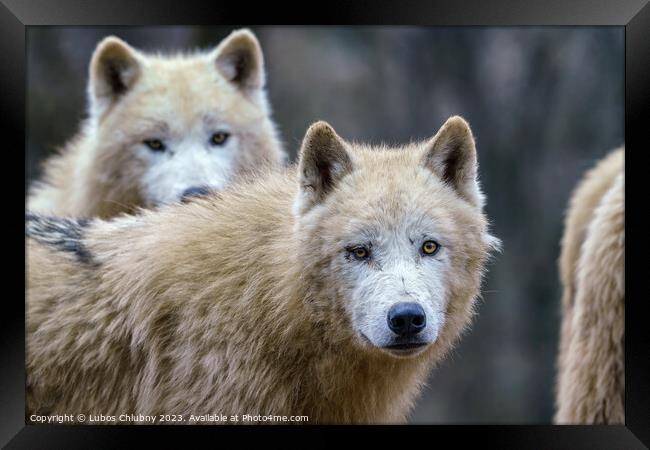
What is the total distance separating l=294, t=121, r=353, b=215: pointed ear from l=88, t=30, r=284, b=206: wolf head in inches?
75.3

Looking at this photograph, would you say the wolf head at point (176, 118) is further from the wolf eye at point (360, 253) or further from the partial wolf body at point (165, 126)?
the wolf eye at point (360, 253)

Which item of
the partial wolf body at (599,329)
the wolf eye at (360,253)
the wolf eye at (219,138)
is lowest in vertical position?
the partial wolf body at (599,329)

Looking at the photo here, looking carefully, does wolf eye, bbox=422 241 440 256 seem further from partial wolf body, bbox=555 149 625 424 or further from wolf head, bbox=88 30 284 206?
wolf head, bbox=88 30 284 206

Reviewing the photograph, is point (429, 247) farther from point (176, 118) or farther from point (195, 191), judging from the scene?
point (176, 118)

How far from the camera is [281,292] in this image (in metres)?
4.97

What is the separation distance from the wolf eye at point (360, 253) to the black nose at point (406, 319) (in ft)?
1.18

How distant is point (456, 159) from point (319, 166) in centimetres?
75

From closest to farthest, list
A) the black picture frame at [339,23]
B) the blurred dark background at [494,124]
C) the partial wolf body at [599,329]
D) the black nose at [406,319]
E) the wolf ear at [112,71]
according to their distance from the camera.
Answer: the black nose at [406,319] < the black picture frame at [339,23] < the partial wolf body at [599,329] < the wolf ear at [112,71] < the blurred dark background at [494,124]

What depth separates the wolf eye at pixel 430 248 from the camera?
15.6 feet

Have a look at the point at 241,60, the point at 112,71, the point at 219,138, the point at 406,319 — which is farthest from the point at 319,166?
the point at 112,71

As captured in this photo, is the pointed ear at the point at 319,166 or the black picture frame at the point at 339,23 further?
the black picture frame at the point at 339,23

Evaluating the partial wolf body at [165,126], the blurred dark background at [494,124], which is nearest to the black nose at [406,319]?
the partial wolf body at [165,126]

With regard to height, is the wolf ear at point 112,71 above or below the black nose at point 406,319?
above

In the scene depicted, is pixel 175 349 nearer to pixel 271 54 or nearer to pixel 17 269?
pixel 17 269
